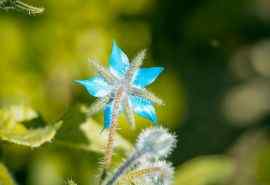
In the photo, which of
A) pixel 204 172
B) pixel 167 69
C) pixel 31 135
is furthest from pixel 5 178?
pixel 167 69

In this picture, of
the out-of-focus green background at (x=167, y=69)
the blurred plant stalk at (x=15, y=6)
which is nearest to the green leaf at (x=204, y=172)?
the out-of-focus green background at (x=167, y=69)

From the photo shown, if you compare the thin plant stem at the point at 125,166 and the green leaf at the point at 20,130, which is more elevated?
the green leaf at the point at 20,130

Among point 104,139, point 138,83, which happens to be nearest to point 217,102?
point 104,139

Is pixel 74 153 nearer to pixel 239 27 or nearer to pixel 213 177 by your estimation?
pixel 213 177

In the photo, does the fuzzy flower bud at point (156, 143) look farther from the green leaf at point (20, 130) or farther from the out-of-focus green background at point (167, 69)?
the out-of-focus green background at point (167, 69)

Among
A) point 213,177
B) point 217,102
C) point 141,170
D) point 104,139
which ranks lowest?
point 141,170

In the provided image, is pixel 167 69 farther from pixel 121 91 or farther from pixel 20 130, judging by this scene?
pixel 121 91
